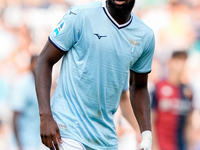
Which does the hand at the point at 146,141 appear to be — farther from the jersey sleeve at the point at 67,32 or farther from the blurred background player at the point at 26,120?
the blurred background player at the point at 26,120

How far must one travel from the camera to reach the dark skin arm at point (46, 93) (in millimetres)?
3164

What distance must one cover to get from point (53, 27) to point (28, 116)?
462 centimetres

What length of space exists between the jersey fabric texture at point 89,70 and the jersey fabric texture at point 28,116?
311 cm

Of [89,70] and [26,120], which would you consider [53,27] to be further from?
[89,70]

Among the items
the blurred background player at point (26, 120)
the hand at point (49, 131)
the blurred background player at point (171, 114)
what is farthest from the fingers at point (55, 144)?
the blurred background player at point (171, 114)

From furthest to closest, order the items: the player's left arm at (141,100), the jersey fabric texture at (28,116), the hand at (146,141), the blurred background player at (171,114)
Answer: the blurred background player at (171,114) → the jersey fabric texture at (28,116) → the player's left arm at (141,100) → the hand at (146,141)

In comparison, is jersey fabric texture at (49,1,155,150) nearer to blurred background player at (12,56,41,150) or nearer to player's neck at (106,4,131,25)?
player's neck at (106,4,131,25)

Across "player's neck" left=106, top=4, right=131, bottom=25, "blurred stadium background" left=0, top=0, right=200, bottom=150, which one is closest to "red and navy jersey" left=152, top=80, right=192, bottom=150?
"blurred stadium background" left=0, top=0, right=200, bottom=150

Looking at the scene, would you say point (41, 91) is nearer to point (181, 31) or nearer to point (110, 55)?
point (110, 55)

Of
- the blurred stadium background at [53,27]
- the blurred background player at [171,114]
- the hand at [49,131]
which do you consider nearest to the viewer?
the hand at [49,131]

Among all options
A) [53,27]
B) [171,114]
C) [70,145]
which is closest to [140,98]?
[70,145]

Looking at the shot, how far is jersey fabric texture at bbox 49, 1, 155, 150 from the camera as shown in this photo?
3.38 metres

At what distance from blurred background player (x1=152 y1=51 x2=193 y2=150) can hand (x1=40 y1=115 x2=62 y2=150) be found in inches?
161

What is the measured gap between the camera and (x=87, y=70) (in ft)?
11.2
